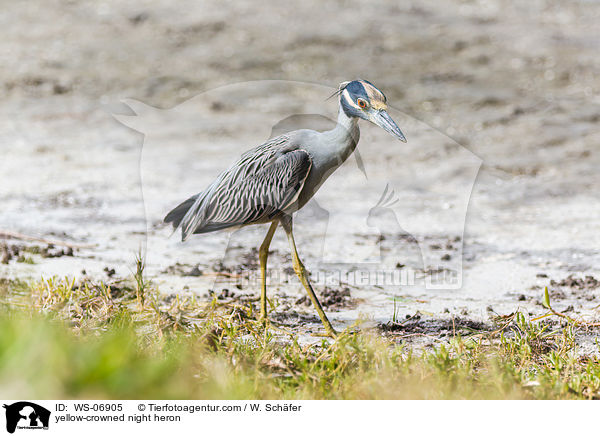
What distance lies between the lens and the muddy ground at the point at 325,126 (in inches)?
227

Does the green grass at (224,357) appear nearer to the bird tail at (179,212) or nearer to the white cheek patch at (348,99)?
the bird tail at (179,212)

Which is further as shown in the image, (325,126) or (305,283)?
(325,126)

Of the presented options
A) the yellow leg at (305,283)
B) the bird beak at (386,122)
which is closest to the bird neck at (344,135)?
the bird beak at (386,122)

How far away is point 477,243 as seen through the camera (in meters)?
6.72

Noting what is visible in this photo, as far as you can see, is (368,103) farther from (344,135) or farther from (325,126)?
(325,126)

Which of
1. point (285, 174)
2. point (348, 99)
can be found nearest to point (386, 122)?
point (348, 99)

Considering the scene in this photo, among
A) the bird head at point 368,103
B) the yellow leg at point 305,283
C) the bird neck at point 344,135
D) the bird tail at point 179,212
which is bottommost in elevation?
the yellow leg at point 305,283

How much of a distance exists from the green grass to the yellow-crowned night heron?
50 cm

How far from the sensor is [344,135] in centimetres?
397

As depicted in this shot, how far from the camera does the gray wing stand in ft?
13.4

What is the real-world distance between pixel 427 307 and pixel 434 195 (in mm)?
2971
